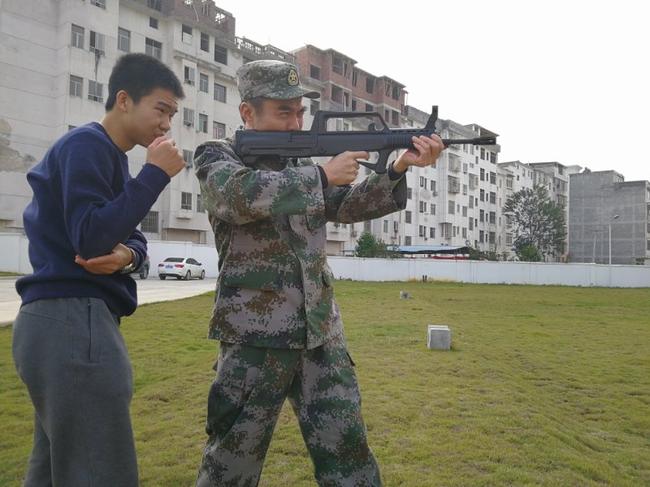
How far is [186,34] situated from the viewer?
3622 centimetres

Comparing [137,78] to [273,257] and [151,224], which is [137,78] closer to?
[273,257]

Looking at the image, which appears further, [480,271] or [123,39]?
[480,271]

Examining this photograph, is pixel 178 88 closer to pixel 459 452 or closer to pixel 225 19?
pixel 459 452

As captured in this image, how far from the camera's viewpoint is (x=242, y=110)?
8.48 feet

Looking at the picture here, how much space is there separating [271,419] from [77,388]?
2.81 feet

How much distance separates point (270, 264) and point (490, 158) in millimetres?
68206

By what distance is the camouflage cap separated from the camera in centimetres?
243

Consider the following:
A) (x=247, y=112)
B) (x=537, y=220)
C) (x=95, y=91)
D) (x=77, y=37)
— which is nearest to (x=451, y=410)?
(x=247, y=112)

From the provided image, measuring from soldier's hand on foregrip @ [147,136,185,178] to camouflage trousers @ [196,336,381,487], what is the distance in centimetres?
83

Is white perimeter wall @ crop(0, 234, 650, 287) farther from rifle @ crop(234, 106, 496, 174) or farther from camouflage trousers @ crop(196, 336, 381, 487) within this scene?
camouflage trousers @ crop(196, 336, 381, 487)

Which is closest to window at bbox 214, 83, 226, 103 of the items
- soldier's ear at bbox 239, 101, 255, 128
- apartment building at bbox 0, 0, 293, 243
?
apartment building at bbox 0, 0, 293, 243

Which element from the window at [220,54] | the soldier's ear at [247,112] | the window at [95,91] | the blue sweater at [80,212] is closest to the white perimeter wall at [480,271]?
the window at [95,91]

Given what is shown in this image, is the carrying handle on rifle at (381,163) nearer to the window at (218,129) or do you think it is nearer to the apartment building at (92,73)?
the apartment building at (92,73)

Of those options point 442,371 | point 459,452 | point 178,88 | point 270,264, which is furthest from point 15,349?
point 442,371
